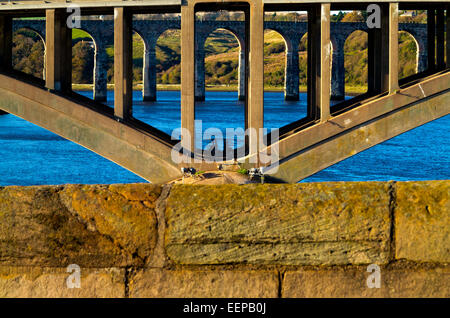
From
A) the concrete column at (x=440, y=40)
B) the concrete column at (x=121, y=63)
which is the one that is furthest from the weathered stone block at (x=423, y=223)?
the concrete column at (x=440, y=40)

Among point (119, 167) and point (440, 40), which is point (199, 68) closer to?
point (119, 167)

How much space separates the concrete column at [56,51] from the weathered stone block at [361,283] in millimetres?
19499

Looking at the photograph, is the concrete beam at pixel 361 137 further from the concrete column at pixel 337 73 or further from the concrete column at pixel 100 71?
the concrete column at pixel 337 73

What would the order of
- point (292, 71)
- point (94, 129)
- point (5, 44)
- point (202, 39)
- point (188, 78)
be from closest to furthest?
point (94, 129)
point (188, 78)
point (5, 44)
point (202, 39)
point (292, 71)

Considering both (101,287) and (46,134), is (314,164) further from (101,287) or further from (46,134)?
(46,134)

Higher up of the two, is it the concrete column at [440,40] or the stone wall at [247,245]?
the concrete column at [440,40]

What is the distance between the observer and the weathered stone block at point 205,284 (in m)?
2.98

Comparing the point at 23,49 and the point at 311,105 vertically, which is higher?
the point at 23,49

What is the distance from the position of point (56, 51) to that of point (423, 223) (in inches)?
811

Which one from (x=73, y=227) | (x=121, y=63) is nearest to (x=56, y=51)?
(x=121, y=63)

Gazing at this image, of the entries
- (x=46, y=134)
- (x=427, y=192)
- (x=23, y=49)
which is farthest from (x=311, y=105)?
(x=23, y=49)

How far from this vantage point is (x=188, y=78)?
22266mm

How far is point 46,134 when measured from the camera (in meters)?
67.4

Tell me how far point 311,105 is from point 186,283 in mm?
22577
